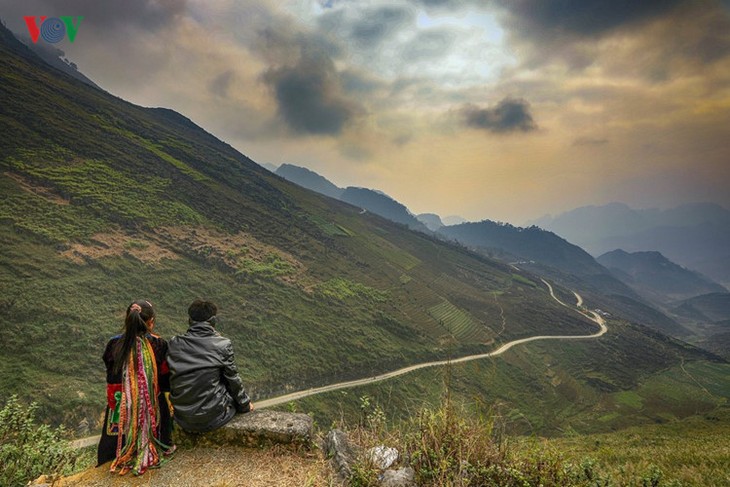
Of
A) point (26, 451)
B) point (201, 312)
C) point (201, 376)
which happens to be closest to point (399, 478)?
point (201, 376)

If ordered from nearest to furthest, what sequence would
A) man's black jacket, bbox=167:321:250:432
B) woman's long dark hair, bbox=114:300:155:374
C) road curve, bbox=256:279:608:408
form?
woman's long dark hair, bbox=114:300:155:374 → man's black jacket, bbox=167:321:250:432 → road curve, bbox=256:279:608:408

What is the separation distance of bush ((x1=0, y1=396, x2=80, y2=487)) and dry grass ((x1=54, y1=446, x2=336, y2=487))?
0.76 metres

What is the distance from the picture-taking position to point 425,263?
345 feet

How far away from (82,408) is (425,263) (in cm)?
9385

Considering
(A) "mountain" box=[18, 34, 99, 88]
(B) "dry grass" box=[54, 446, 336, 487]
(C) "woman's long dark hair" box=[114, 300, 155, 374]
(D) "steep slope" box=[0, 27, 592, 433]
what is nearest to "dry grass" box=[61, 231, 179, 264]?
(D) "steep slope" box=[0, 27, 592, 433]

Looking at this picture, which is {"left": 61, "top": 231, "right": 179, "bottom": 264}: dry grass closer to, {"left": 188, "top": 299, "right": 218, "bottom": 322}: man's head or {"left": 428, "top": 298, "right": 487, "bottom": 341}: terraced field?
{"left": 188, "top": 299, "right": 218, "bottom": 322}: man's head

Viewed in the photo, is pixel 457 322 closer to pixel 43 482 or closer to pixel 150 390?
pixel 150 390

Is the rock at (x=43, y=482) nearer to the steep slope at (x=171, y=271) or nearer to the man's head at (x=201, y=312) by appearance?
the man's head at (x=201, y=312)

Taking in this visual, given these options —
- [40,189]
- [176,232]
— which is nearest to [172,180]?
[176,232]

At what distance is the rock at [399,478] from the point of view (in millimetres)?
3586

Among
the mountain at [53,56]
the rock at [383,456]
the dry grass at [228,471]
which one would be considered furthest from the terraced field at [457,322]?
the mountain at [53,56]

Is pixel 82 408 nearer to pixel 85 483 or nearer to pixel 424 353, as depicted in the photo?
pixel 85 483

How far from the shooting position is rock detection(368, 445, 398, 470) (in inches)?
154

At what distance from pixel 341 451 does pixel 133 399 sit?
10.1 ft
